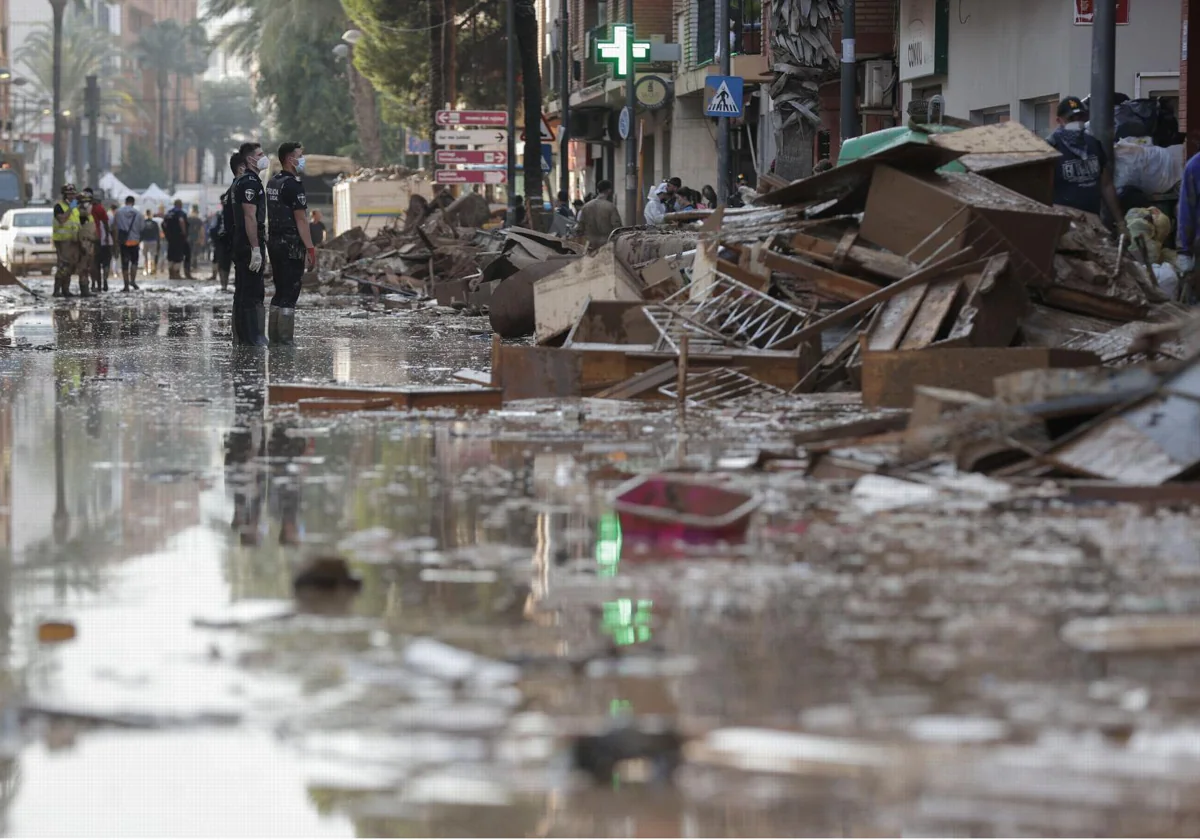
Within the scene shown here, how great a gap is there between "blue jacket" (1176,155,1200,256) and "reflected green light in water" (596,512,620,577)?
346 inches

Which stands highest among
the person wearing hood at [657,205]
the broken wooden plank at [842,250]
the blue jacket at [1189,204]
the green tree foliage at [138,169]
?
the green tree foliage at [138,169]

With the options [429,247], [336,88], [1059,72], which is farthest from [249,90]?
[1059,72]

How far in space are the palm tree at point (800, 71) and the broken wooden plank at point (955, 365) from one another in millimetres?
21176

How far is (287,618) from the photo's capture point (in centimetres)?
581

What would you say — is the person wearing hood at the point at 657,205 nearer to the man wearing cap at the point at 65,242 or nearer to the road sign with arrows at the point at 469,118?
the man wearing cap at the point at 65,242

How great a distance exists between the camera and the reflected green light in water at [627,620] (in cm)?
555

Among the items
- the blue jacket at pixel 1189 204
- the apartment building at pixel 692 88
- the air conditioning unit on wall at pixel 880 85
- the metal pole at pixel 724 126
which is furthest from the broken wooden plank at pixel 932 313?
the air conditioning unit on wall at pixel 880 85

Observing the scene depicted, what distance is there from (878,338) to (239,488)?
517 cm

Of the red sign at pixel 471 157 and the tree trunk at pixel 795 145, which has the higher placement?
the red sign at pixel 471 157

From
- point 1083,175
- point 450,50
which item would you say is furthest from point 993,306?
point 450,50

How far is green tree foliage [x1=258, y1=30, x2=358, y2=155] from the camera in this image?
8412cm

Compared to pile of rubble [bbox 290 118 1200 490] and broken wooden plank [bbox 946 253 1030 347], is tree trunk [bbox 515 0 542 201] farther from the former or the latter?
broken wooden plank [bbox 946 253 1030 347]

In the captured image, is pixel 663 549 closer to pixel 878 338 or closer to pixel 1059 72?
pixel 878 338

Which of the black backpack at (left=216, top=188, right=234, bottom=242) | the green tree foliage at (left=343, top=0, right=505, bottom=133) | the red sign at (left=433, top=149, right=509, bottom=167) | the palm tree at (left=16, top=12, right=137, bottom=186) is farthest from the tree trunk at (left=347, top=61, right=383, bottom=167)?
the black backpack at (left=216, top=188, right=234, bottom=242)
